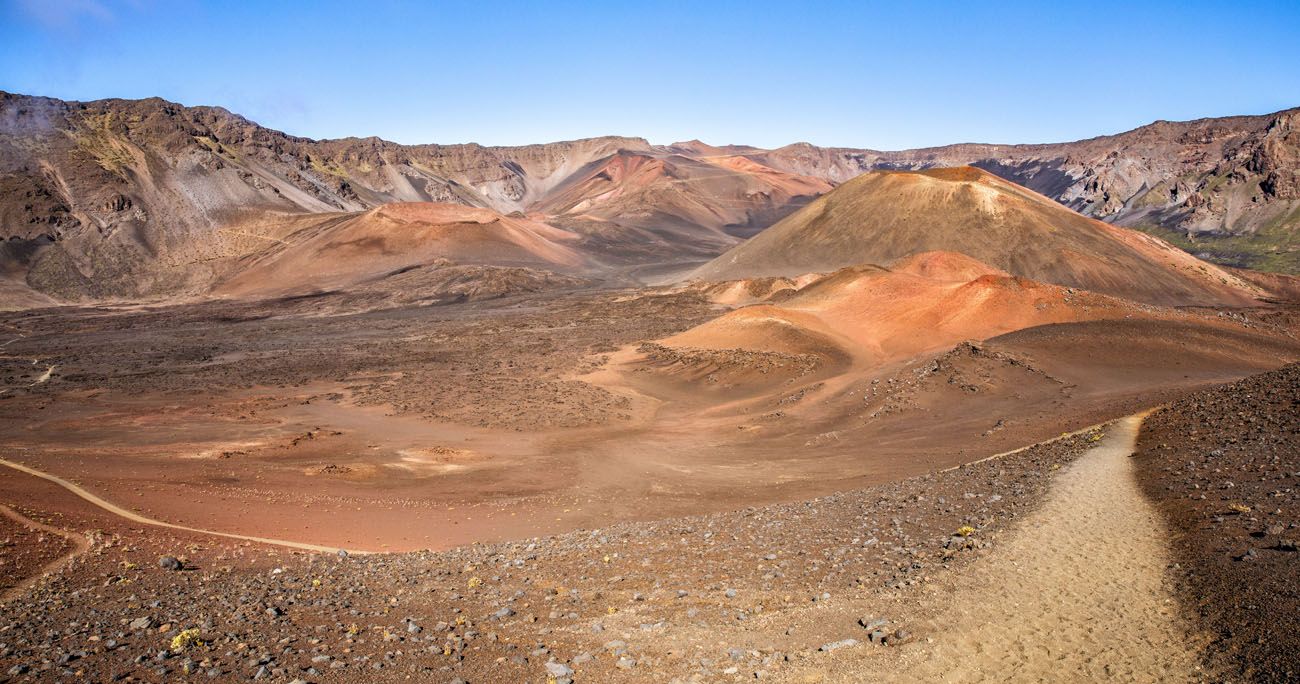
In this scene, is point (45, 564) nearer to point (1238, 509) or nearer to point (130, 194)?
point (1238, 509)

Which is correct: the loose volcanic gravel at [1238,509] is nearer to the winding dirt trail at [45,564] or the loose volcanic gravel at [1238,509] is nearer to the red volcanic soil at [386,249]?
the winding dirt trail at [45,564]

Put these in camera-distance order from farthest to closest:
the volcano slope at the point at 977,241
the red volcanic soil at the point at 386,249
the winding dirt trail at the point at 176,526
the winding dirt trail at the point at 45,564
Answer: the red volcanic soil at the point at 386,249 → the volcano slope at the point at 977,241 → the winding dirt trail at the point at 176,526 → the winding dirt trail at the point at 45,564

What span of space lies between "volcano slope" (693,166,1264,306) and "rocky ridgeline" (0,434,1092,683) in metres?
52.3

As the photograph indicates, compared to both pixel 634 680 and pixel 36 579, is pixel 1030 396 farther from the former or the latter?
pixel 36 579

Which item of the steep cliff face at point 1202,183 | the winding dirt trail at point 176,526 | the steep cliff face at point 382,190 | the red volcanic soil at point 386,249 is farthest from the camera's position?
the steep cliff face at point 1202,183

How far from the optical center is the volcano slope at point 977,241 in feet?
191

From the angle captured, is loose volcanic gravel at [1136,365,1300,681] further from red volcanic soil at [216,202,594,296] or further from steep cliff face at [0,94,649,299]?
steep cliff face at [0,94,649,299]

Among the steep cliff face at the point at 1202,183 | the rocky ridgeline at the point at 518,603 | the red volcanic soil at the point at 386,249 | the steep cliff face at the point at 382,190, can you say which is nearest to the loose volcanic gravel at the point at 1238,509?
the rocky ridgeline at the point at 518,603

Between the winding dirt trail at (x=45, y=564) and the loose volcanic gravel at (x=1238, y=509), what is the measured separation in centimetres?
1173

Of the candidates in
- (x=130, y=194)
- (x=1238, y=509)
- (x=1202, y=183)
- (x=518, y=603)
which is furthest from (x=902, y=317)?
(x=1202, y=183)

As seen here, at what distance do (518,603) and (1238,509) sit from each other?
8.50 m

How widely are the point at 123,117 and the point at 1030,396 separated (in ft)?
353

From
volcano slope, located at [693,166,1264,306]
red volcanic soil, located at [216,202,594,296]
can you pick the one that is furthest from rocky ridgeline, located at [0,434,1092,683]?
red volcanic soil, located at [216,202,594,296]

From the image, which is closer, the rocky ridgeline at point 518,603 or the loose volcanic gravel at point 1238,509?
the loose volcanic gravel at point 1238,509
